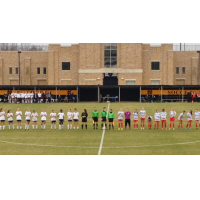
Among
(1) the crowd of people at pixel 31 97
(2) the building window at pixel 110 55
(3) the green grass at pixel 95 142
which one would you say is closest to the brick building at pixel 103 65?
(2) the building window at pixel 110 55

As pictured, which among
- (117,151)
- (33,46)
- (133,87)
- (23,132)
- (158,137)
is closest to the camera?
(117,151)

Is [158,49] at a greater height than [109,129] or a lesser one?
greater

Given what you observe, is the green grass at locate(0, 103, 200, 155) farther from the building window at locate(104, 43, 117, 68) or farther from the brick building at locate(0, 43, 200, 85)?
the building window at locate(104, 43, 117, 68)

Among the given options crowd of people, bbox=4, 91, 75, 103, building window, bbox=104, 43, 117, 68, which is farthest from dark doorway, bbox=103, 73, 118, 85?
crowd of people, bbox=4, 91, 75, 103

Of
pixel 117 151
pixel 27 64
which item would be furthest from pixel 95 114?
pixel 27 64

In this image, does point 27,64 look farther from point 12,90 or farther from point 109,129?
point 109,129

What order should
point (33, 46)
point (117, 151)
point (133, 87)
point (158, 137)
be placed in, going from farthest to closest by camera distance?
point (33, 46) → point (133, 87) → point (158, 137) → point (117, 151)

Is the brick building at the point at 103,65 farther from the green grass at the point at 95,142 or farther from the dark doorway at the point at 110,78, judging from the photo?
the green grass at the point at 95,142

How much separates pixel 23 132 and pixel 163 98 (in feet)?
102

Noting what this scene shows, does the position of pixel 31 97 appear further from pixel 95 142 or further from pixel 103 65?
pixel 95 142

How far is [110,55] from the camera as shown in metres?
82.8

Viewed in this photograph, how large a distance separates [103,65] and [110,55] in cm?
238

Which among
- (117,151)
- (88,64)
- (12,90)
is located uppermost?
(88,64)
